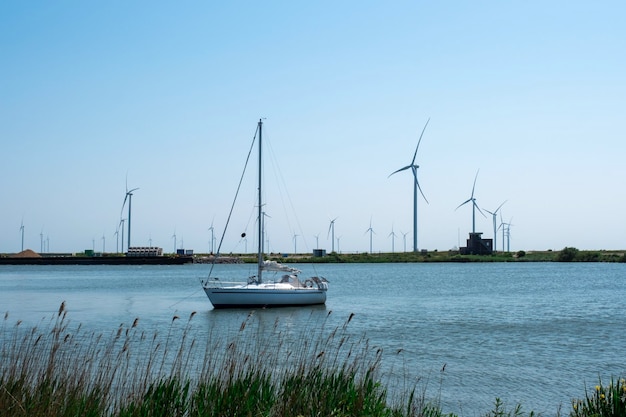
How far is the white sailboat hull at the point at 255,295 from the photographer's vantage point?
61094mm

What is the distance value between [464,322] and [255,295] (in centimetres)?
1790

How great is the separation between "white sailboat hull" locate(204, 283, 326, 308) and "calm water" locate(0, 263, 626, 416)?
0.95 metres

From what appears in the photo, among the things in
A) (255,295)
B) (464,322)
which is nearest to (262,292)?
(255,295)

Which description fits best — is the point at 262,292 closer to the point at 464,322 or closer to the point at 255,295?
the point at 255,295

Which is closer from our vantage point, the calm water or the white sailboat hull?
the calm water

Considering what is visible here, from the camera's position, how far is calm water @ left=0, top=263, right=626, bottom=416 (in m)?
29.0

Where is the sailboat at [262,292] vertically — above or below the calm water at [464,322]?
above

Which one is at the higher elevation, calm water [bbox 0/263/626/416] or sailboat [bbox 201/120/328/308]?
sailboat [bbox 201/120/328/308]

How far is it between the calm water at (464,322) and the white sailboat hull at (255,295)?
37.5 inches

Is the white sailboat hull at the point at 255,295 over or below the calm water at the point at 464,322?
over

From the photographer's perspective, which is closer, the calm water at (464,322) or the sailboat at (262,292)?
the calm water at (464,322)

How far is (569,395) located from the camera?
2689 centimetres

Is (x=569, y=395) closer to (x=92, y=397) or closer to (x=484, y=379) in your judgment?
(x=484, y=379)

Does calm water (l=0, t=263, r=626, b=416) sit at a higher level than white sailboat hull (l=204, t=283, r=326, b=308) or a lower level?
lower
